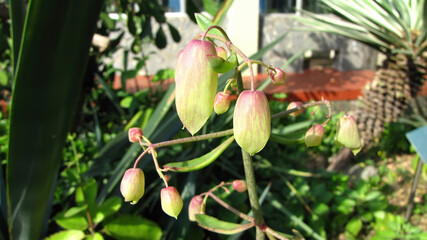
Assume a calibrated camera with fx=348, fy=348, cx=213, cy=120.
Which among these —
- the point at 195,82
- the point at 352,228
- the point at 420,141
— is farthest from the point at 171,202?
the point at 352,228

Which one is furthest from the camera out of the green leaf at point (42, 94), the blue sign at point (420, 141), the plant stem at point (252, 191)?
the blue sign at point (420, 141)

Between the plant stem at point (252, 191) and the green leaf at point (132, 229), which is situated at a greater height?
the plant stem at point (252, 191)

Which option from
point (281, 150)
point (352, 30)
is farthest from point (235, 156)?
point (352, 30)

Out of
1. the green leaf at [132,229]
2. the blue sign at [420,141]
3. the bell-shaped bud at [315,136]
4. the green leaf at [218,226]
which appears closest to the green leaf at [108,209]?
the green leaf at [132,229]

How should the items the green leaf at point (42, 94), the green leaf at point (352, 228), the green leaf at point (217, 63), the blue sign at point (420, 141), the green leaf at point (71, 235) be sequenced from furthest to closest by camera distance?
the green leaf at point (352, 228) → the blue sign at point (420, 141) → the green leaf at point (71, 235) → the green leaf at point (42, 94) → the green leaf at point (217, 63)

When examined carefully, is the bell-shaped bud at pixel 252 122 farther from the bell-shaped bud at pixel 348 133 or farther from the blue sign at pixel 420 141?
the blue sign at pixel 420 141

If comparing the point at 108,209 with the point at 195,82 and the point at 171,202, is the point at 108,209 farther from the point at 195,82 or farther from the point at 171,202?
the point at 195,82

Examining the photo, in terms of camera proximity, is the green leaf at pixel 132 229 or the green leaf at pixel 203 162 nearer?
the green leaf at pixel 203 162

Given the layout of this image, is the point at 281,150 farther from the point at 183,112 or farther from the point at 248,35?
the point at 248,35
